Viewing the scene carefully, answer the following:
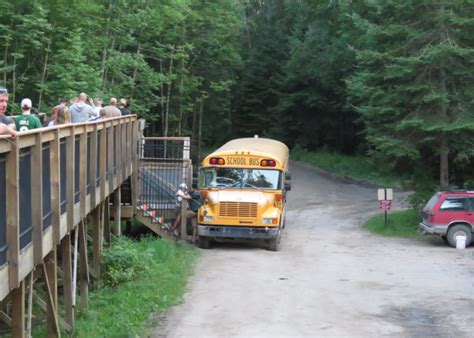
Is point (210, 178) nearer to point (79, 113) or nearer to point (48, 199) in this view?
point (79, 113)

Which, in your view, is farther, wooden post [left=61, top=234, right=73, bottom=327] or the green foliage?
the green foliage

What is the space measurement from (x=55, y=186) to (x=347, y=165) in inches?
1690

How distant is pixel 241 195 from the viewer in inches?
914

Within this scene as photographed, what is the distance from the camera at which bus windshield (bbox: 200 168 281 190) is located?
2334cm

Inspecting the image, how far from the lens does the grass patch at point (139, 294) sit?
1421 centimetres

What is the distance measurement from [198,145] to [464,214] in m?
34.8

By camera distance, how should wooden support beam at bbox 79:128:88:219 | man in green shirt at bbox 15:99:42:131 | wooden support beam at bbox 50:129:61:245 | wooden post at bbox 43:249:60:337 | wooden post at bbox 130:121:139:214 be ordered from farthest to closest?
wooden post at bbox 130:121:139:214 < wooden support beam at bbox 79:128:88:219 < wooden post at bbox 43:249:60:337 < man in green shirt at bbox 15:99:42:131 < wooden support beam at bbox 50:129:61:245

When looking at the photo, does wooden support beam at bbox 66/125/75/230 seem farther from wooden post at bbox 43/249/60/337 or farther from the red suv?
the red suv

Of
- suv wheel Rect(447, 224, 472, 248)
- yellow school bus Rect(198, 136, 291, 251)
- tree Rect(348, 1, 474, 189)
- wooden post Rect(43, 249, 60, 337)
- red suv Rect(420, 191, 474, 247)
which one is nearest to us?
wooden post Rect(43, 249, 60, 337)

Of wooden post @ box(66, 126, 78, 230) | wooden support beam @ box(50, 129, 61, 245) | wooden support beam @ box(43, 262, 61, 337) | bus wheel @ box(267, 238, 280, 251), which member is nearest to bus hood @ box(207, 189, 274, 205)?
bus wheel @ box(267, 238, 280, 251)

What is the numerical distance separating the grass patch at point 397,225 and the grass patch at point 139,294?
942 cm

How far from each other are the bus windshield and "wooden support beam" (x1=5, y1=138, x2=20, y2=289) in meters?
15.3

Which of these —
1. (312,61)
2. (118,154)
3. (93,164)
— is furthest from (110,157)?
(312,61)

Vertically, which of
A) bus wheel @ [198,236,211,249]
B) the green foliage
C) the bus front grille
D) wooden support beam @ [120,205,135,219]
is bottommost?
bus wheel @ [198,236,211,249]
